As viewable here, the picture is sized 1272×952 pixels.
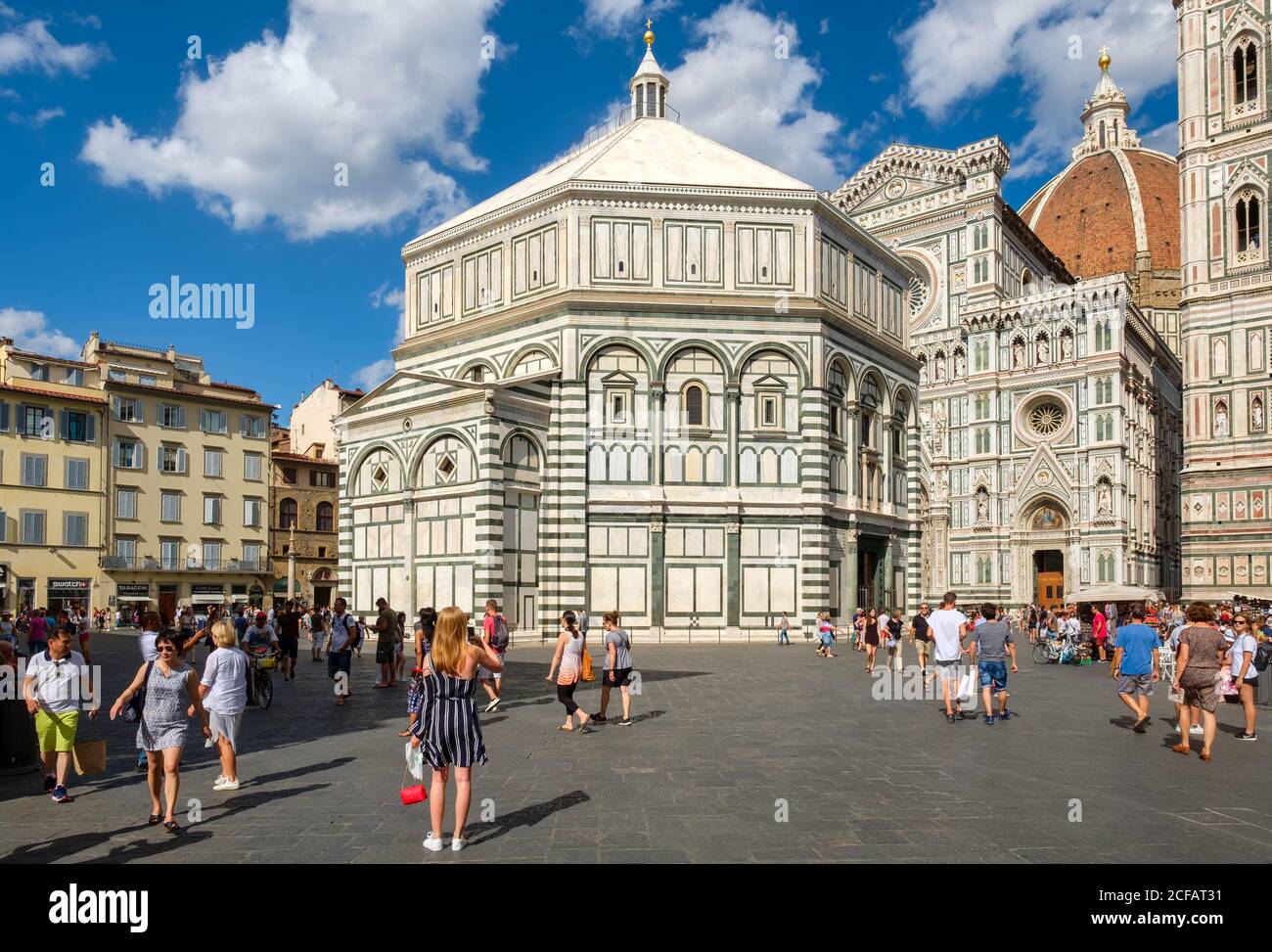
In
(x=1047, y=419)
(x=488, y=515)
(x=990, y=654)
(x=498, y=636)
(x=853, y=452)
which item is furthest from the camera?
(x=1047, y=419)

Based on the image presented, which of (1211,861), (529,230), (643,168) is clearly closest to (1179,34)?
(643,168)

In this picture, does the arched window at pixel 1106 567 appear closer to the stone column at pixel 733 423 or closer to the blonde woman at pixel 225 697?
the stone column at pixel 733 423

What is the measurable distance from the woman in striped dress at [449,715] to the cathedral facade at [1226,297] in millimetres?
49042

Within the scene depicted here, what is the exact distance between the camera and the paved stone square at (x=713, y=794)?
773 centimetres

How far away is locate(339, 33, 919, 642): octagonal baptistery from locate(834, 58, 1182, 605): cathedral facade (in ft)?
77.1

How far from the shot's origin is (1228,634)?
66.1 feet

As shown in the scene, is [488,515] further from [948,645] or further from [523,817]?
[523,817]

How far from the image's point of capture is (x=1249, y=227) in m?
49.1

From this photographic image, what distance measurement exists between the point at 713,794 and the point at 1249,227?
51.6 meters

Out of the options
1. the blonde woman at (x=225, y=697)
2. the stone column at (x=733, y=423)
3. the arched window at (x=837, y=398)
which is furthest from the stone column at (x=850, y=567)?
the blonde woman at (x=225, y=697)

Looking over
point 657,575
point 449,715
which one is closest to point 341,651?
point 449,715
